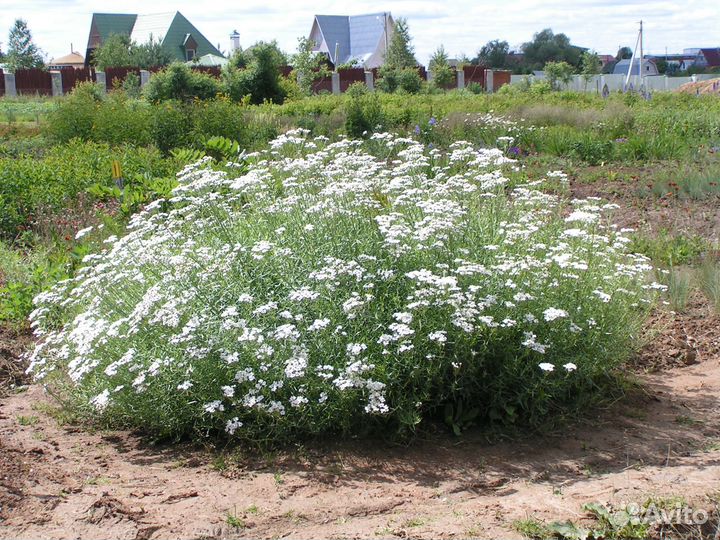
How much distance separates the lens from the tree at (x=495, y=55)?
71562 millimetres

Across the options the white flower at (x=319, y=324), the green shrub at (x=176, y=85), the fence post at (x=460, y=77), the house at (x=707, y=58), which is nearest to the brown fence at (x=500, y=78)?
the fence post at (x=460, y=77)

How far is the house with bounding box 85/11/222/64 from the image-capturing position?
62.8 meters

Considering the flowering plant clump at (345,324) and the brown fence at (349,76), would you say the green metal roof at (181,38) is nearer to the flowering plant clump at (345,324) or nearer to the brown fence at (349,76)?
the brown fence at (349,76)

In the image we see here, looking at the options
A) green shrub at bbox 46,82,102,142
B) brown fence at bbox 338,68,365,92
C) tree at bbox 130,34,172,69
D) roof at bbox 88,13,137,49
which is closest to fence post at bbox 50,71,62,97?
tree at bbox 130,34,172,69

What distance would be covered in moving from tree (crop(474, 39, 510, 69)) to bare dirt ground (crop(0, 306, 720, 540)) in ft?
231

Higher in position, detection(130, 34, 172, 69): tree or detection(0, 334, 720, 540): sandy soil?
detection(130, 34, 172, 69): tree

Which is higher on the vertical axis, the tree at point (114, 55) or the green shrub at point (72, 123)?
the tree at point (114, 55)

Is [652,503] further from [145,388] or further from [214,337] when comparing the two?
[145,388]

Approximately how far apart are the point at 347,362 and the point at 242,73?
2315 cm

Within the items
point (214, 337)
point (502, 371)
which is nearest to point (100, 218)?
point (214, 337)

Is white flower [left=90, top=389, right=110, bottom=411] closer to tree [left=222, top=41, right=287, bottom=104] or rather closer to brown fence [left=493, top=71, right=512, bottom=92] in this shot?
tree [left=222, top=41, right=287, bottom=104]

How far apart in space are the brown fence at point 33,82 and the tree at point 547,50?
44.4 m

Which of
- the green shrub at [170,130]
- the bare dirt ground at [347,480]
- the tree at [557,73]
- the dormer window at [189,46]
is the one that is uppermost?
the dormer window at [189,46]

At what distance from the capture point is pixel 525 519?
3.29 m
